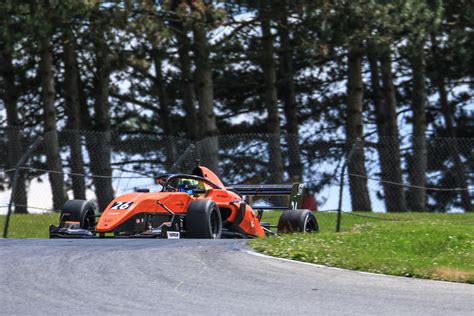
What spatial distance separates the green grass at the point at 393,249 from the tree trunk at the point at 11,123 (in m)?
8.08

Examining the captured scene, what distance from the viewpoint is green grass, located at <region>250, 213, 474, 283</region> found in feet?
38.6

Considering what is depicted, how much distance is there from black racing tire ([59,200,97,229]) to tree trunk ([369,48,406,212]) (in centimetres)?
896

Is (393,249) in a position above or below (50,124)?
below

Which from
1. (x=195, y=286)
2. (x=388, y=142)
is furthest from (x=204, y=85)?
(x=195, y=286)

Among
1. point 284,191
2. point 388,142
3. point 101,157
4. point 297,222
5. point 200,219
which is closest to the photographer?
point 200,219

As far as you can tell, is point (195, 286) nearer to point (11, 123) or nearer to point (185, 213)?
point (185, 213)

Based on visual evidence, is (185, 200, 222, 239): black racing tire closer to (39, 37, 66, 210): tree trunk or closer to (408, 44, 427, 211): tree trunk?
(39, 37, 66, 210): tree trunk

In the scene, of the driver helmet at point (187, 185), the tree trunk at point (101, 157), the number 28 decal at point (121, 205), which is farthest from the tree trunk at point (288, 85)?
the number 28 decal at point (121, 205)

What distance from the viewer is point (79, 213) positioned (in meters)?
17.1

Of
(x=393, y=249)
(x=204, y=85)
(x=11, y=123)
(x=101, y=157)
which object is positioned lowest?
(x=393, y=249)

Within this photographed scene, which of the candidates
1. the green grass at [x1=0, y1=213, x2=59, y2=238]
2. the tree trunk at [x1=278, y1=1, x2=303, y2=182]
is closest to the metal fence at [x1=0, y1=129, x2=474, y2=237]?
the green grass at [x1=0, y1=213, x2=59, y2=238]

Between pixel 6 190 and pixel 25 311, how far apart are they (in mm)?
13935

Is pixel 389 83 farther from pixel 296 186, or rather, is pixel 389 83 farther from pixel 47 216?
pixel 296 186

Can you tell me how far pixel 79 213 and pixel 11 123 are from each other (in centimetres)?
2165
